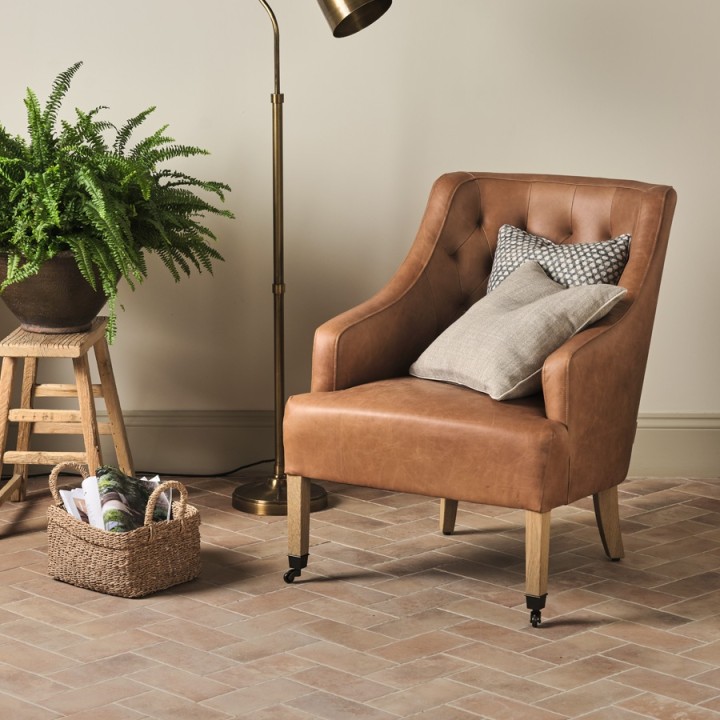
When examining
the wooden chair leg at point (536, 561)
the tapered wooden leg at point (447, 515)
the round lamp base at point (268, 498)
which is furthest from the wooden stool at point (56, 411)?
the wooden chair leg at point (536, 561)

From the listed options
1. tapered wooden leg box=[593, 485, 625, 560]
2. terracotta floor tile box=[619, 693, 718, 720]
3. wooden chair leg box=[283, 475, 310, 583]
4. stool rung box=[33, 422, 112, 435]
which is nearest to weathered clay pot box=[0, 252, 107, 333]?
stool rung box=[33, 422, 112, 435]

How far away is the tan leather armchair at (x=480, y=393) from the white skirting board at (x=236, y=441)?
0.90 m

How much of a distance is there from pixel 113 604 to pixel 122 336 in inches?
51.5

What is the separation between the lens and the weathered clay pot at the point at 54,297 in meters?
3.19

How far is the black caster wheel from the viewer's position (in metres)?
2.91

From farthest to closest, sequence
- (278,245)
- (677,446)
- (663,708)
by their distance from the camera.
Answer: (677,446) → (278,245) → (663,708)

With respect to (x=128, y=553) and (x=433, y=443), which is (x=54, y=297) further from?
(x=433, y=443)

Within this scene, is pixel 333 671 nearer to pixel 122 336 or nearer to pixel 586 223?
pixel 586 223

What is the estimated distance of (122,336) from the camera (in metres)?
3.90

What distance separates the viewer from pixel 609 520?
304cm

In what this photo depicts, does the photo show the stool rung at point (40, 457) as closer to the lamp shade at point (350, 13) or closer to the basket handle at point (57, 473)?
the basket handle at point (57, 473)

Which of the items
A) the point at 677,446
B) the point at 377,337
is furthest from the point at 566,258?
the point at 677,446

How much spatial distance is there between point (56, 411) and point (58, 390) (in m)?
0.16

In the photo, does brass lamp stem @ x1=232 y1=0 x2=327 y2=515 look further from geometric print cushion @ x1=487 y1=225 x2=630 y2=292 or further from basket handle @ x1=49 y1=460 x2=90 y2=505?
geometric print cushion @ x1=487 y1=225 x2=630 y2=292
